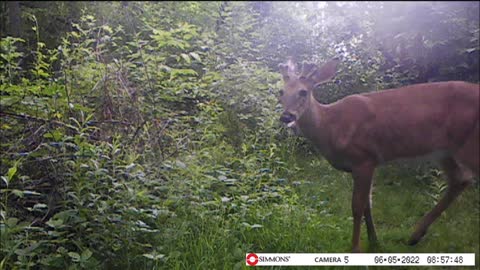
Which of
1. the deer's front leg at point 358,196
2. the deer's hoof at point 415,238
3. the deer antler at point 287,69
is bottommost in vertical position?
the deer's hoof at point 415,238

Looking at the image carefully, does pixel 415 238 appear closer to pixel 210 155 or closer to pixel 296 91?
pixel 296 91

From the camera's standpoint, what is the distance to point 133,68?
2.59 metres

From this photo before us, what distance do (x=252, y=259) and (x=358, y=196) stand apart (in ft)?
1.20

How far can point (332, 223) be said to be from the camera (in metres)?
1.64

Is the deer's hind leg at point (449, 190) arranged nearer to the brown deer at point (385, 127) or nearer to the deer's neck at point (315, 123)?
the brown deer at point (385, 127)

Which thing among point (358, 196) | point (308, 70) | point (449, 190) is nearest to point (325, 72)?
point (308, 70)

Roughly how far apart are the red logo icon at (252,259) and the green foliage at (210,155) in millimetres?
30

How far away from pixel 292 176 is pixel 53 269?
0.84 m

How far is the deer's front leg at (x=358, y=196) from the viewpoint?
153cm

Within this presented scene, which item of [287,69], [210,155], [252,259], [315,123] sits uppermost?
[287,69]

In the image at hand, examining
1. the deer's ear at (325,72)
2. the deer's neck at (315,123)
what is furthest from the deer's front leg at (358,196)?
the deer's ear at (325,72)

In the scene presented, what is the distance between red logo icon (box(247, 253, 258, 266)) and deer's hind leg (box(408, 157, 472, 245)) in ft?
1.46

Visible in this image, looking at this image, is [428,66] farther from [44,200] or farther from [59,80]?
[59,80]

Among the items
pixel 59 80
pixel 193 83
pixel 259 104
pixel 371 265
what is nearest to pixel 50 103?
pixel 59 80
